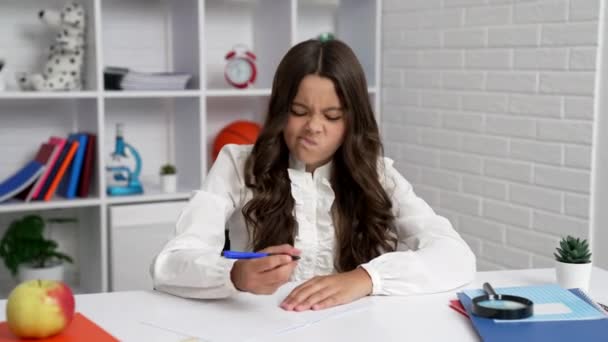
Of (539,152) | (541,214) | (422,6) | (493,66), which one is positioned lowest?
(541,214)

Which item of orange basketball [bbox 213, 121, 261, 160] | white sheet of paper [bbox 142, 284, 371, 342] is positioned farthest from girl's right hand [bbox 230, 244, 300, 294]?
orange basketball [bbox 213, 121, 261, 160]

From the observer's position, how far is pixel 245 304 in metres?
1.51

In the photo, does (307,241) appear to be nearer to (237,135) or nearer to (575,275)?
(575,275)

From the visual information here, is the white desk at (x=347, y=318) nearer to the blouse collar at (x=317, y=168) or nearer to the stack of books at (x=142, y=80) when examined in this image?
the blouse collar at (x=317, y=168)

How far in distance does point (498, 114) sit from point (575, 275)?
1.46 meters

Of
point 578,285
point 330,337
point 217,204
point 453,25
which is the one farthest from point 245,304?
point 453,25

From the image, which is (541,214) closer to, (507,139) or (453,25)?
(507,139)

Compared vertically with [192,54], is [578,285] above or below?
below

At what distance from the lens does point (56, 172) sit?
10.3 ft

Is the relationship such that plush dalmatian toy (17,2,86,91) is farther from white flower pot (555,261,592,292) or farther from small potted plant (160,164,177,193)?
white flower pot (555,261,592,292)

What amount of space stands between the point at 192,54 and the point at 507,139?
1321mm

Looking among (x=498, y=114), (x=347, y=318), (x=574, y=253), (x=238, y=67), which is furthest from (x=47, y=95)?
(x=574, y=253)

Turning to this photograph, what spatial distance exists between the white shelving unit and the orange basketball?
99 mm

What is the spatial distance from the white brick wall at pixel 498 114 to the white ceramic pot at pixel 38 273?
1.52 meters
